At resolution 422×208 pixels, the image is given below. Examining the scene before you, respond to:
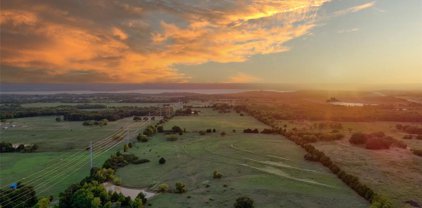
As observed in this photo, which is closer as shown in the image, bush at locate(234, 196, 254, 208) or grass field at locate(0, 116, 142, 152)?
bush at locate(234, 196, 254, 208)

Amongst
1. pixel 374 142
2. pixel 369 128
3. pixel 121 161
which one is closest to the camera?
pixel 121 161

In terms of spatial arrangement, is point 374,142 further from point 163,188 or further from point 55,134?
point 55,134

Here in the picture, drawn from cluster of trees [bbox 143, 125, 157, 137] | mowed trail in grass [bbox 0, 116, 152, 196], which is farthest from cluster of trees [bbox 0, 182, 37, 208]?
cluster of trees [bbox 143, 125, 157, 137]

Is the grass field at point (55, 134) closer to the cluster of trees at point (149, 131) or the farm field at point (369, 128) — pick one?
the cluster of trees at point (149, 131)

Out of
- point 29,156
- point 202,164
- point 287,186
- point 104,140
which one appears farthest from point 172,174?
point 104,140

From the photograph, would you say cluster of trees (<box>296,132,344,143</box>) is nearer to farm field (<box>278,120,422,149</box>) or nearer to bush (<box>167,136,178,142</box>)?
farm field (<box>278,120,422,149</box>)

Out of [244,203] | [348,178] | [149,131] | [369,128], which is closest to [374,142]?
[348,178]
